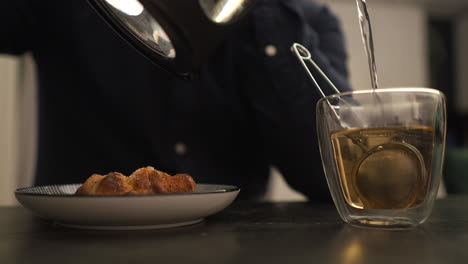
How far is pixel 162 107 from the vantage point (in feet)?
3.39

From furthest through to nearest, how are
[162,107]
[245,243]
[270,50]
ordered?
[162,107], [270,50], [245,243]

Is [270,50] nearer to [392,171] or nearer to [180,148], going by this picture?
[180,148]

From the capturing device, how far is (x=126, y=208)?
35 cm

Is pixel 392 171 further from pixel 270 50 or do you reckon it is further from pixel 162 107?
pixel 162 107

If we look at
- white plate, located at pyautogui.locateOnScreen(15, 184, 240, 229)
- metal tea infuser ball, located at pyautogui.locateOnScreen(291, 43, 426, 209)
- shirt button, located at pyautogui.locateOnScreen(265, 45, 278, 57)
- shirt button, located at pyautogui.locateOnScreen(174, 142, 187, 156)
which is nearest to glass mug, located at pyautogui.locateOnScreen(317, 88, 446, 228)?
metal tea infuser ball, located at pyautogui.locateOnScreen(291, 43, 426, 209)

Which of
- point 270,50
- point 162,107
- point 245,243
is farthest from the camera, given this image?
point 162,107

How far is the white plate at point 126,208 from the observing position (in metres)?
0.35

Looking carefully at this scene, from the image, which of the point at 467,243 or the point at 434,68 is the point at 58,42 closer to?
the point at 467,243

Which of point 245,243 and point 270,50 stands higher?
point 270,50

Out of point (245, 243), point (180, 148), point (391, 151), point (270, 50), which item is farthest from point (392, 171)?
point (180, 148)

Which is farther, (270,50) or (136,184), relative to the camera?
(270,50)

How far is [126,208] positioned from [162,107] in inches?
27.5

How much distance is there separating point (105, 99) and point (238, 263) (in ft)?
2.79

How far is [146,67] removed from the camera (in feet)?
3.44
